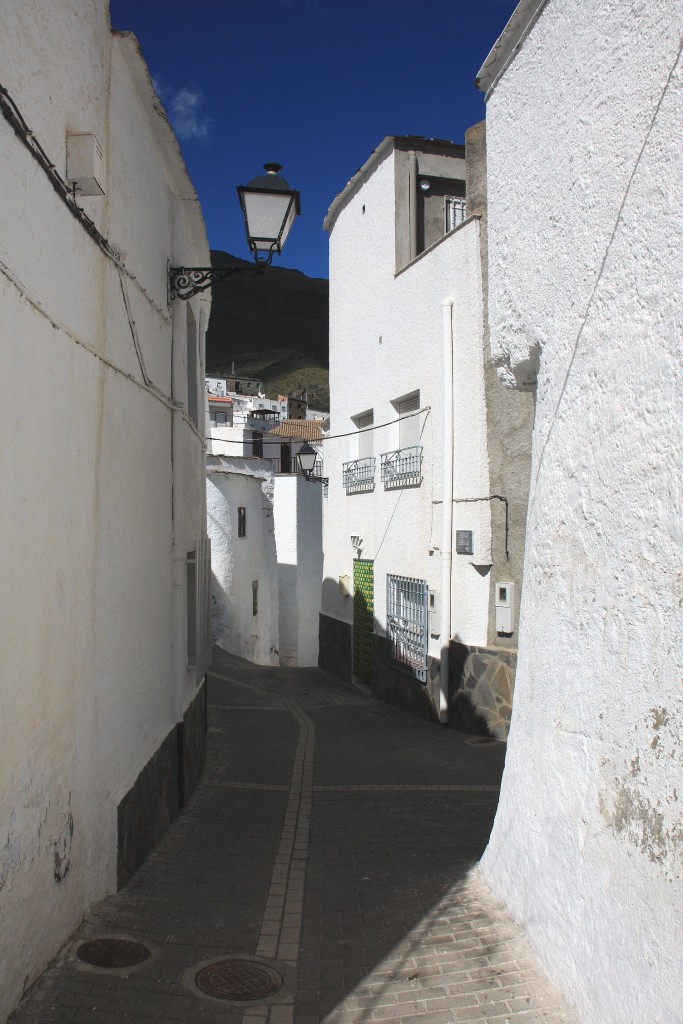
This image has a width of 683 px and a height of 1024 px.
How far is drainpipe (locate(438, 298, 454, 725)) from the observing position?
1152 centimetres

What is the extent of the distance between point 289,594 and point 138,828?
20938 mm

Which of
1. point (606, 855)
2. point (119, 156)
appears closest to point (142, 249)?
point (119, 156)

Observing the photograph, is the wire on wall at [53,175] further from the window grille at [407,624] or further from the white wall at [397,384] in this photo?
the window grille at [407,624]

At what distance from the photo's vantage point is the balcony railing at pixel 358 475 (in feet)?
48.9

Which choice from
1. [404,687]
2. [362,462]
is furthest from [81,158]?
[362,462]

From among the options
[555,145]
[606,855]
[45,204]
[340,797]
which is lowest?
[340,797]

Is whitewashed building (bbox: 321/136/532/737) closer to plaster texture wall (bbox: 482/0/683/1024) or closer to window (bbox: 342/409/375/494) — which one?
window (bbox: 342/409/375/494)

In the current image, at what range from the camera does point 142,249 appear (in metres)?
6.57

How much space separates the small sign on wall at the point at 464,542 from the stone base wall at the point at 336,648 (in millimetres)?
5425

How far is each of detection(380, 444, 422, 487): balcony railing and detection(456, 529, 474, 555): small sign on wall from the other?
1.47m

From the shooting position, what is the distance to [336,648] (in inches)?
674

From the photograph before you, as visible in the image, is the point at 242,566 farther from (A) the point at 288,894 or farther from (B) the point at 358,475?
(A) the point at 288,894

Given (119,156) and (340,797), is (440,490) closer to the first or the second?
(340,797)

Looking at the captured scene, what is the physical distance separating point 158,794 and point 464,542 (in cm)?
580
